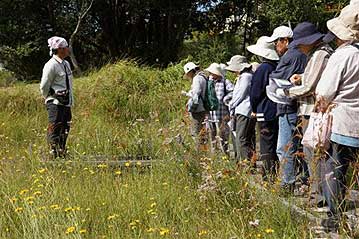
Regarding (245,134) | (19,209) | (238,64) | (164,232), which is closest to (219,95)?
(238,64)

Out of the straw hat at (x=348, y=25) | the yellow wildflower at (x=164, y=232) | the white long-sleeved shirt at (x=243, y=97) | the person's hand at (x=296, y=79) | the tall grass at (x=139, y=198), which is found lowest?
the tall grass at (x=139, y=198)

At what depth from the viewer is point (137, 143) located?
25.8 feet

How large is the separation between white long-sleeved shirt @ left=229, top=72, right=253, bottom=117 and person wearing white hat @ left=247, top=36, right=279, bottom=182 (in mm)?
865

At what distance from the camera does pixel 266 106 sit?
5848 millimetres

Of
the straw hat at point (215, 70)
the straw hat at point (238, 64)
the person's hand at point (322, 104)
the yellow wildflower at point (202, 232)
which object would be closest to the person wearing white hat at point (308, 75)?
the person's hand at point (322, 104)

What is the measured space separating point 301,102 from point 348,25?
1.08 m

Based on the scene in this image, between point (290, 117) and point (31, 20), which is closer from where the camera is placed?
point (290, 117)

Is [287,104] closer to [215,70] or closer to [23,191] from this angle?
[23,191]

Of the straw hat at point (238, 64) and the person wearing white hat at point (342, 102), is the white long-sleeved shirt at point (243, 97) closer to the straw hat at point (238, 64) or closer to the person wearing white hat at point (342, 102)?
the straw hat at point (238, 64)

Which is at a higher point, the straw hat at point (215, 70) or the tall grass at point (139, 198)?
the straw hat at point (215, 70)

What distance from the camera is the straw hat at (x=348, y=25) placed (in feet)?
13.6

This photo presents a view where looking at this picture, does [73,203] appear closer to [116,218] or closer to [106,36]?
[116,218]

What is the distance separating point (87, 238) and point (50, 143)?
307cm

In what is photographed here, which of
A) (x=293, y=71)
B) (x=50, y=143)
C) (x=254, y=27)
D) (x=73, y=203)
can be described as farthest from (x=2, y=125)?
(x=254, y=27)
